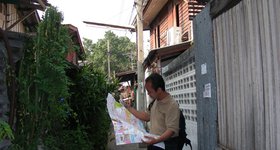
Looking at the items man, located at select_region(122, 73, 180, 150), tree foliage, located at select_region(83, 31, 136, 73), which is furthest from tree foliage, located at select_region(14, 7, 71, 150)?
tree foliage, located at select_region(83, 31, 136, 73)

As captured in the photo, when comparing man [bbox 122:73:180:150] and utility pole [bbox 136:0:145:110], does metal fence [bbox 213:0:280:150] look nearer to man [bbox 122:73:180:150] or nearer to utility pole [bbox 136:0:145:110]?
man [bbox 122:73:180:150]

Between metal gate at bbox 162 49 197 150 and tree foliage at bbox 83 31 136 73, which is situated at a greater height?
tree foliage at bbox 83 31 136 73

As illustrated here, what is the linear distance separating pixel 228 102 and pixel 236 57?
535 mm

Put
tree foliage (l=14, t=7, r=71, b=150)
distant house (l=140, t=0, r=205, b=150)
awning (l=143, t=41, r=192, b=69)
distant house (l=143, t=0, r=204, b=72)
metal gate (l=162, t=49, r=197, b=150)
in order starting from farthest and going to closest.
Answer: distant house (l=143, t=0, r=204, b=72)
awning (l=143, t=41, r=192, b=69)
distant house (l=140, t=0, r=205, b=150)
metal gate (l=162, t=49, r=197, b=150)
tree foliage (l=14, t=7, r=71, b=150)

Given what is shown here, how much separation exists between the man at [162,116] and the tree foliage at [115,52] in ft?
191

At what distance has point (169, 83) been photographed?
10133mm

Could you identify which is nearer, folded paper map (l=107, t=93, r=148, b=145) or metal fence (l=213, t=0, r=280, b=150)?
metal fence (l=213, t=0, r=280, b=150)

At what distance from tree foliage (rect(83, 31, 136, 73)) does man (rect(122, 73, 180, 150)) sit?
5833cm

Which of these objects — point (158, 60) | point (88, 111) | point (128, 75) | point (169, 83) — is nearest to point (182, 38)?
point (158, 60)

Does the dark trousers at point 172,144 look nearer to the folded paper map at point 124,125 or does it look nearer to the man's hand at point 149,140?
the man's hand at point 149,140

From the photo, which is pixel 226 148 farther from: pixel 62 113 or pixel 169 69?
pixel 169 69

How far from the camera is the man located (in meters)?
Result: 4.17

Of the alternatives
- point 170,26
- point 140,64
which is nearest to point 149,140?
point 140,64

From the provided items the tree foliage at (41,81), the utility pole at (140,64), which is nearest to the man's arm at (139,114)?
the tree foliage at (41,81)
